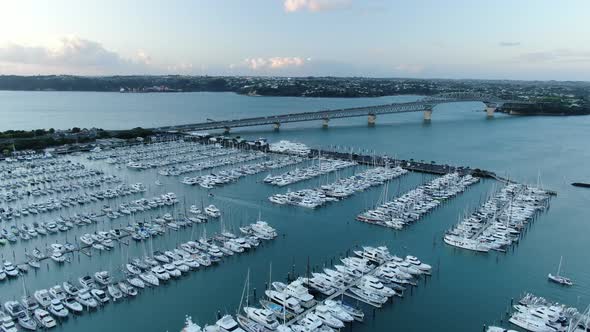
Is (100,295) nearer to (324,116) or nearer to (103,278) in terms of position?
(103,278)

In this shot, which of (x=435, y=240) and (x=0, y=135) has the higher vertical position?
(x=0, y=135)

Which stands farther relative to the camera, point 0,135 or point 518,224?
point 0,135

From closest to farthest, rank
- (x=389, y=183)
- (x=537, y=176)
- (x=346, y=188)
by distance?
(x=346, y=188) → (x=389, y=183) → (x=537, y=176)

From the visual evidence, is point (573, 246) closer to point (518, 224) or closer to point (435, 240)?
point (518, 224)

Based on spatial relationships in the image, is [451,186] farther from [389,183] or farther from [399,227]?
[399,227]

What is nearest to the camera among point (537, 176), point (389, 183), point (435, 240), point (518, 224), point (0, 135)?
point (435, 240)

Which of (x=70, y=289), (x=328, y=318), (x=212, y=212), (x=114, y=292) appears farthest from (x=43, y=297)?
(x=212, y=212)

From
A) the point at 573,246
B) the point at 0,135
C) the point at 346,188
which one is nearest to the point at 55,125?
the point at 0,135
